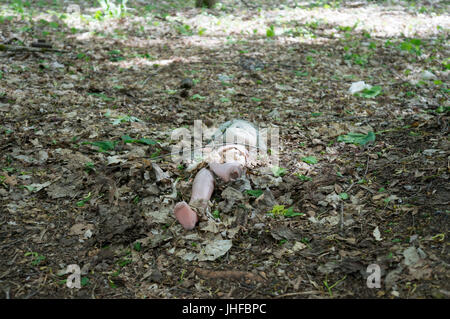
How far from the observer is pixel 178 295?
7.06 feet

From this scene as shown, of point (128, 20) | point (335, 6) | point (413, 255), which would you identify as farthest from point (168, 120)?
point (335, 6)

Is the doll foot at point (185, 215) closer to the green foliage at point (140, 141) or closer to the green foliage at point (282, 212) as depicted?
the green foliage at point (282, 212)

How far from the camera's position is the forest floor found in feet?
7.30

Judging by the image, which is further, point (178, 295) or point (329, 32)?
point (329, 32)

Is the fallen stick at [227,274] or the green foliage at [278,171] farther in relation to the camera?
the green foliage at [278,171]

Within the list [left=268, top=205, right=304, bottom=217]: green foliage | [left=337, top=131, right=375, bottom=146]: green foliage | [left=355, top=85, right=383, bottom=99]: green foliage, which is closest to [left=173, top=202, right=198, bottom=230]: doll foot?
[left=268, top=205, right=304, bottom=217]: green foliage

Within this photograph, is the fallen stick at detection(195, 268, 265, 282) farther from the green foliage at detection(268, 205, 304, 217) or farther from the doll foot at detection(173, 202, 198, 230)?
the green foliage at detection(268, 205, 304, 217)

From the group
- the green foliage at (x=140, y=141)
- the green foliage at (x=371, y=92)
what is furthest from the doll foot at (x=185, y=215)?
the green foliage at (x=371, y=92)

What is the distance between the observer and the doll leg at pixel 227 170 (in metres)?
2.88

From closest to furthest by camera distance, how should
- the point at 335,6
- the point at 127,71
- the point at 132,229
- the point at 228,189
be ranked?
1. the point at 132,229
2. the point at 228,189
3. the point at 127,71
4. the point at 335,6

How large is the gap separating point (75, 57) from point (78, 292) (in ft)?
13.4

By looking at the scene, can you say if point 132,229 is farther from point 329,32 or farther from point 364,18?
point 364,18
